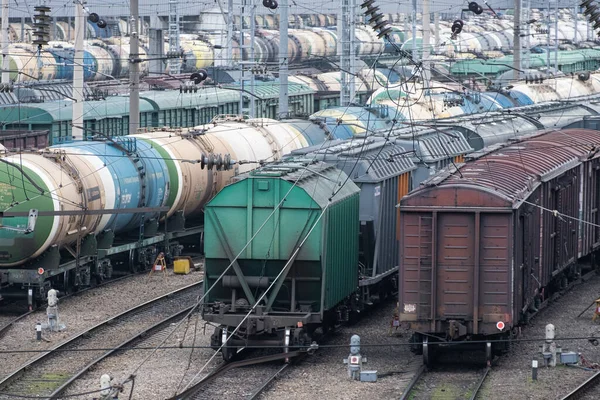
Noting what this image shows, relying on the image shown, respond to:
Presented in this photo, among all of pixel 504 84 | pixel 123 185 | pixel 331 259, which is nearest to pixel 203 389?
pixel 331 259

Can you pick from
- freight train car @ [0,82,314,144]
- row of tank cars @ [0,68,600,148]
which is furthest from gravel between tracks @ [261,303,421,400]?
freight train car @ [0,82,314,144]

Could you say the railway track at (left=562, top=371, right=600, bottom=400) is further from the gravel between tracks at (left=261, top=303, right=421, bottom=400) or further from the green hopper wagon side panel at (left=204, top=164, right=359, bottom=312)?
the green hopper wagon side panel at (left=204, top=164, right=359, bottom=312)

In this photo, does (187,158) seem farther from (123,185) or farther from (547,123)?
(547,123)

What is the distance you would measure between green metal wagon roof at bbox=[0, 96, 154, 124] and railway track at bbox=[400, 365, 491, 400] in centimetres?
2250

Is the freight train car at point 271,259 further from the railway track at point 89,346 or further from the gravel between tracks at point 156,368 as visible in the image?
the railway track at point 89,346

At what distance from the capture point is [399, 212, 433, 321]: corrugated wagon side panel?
1905 cm

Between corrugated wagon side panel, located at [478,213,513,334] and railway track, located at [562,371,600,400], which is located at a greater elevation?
corrugated wagon side panel, located at [478,213,513,334]

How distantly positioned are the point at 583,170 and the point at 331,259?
24.3 ft

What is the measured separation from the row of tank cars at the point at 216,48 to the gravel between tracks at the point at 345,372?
3359 centimetres

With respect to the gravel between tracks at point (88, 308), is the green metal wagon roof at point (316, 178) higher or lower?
higher

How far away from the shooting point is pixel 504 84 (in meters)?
59.1

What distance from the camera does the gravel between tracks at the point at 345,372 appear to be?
1850cm

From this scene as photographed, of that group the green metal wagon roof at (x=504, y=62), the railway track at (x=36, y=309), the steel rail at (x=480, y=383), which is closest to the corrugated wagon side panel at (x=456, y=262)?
the steel rail at (x=480, y=383)

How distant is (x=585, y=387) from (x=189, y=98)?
101 feet
